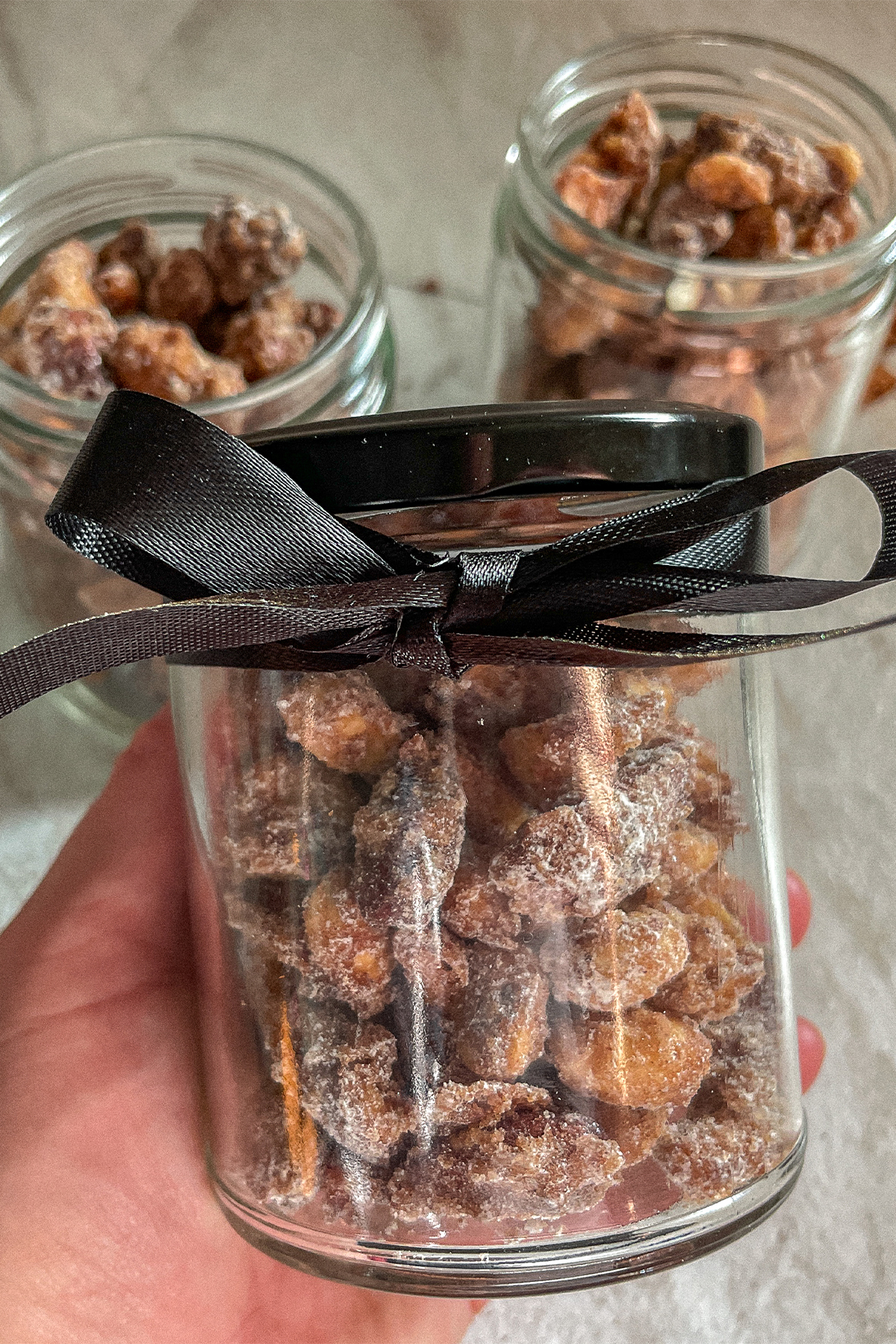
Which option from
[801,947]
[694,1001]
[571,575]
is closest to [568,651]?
[571,575]

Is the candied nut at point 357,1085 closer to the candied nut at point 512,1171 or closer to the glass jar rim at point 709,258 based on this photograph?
the candied nut at point 512,1171

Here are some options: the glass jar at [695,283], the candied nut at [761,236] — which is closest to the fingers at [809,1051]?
the glass jar at [695,283]

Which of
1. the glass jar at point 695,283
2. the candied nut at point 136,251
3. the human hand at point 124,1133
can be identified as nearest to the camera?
the human hand at point 124,1133

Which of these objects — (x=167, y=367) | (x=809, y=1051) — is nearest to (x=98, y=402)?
(x=167, y=367)

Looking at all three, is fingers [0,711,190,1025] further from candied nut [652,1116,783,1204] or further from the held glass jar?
candied nut [652,1116,783,1204]

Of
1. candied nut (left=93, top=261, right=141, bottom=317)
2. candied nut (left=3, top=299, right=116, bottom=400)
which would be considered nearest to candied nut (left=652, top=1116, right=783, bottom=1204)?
candied nut (left=3, top=299, right=116, bottom=400)

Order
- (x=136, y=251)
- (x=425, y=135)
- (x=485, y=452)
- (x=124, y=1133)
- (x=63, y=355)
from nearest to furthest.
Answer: (x=485, y=452) → (x=124, y=1133) → (x=63, y=355) → (x=136, y=251) → (x=425, y=135)

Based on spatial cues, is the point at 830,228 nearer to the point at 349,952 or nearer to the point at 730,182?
the point at 730,182
